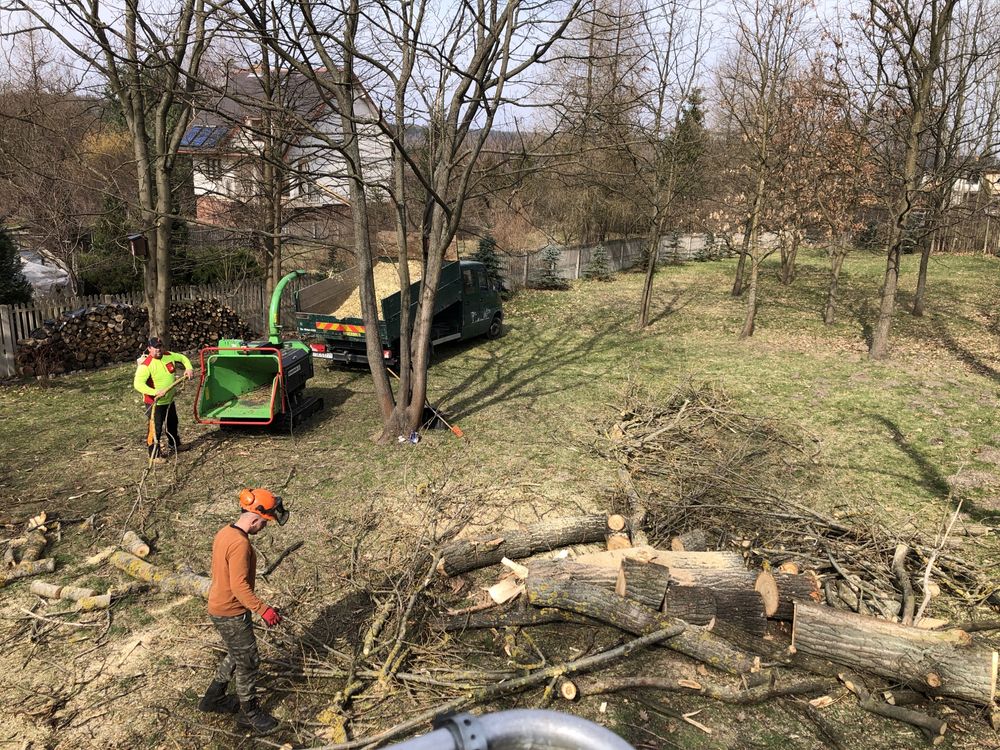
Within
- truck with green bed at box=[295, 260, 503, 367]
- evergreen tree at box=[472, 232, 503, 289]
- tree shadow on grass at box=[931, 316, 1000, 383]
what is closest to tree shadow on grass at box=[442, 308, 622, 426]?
truck with green bed at box=[295, 260, 503, 367]

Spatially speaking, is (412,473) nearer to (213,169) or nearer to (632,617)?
(632,617)

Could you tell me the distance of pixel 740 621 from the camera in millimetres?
5086

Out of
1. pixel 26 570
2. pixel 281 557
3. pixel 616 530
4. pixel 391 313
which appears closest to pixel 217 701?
pixel 281 557

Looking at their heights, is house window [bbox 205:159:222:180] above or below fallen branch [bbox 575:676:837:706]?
above

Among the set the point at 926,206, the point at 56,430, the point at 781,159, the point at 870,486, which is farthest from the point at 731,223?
the point at 56,430

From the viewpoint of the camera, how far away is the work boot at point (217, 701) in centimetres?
418

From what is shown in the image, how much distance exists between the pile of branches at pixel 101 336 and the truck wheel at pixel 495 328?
668 cm

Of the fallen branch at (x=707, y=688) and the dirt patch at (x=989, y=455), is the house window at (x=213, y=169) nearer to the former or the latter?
the fallen branch at (x=707, y=688)

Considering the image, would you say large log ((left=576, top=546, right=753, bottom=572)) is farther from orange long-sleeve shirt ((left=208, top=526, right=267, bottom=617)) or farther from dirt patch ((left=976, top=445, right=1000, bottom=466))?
dirt patch ((left=976, top=445, right=1000, bottom=466))

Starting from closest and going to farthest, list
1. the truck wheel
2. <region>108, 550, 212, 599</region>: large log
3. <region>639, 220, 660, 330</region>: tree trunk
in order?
<region>108, 550, 212, 599</region>: large log → the truck wheel → <region>639, 220, 660, 330</region>: tree trunk

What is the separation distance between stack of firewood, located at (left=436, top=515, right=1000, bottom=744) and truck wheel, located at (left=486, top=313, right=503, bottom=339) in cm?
1072

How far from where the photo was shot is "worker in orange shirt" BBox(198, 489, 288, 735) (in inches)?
159

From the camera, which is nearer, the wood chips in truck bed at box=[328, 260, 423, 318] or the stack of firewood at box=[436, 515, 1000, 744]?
the stack of firewood at box=[436, 515, 1000, 744]

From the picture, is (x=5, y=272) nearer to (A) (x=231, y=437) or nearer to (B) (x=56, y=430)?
(B) (x=56, y=430)
